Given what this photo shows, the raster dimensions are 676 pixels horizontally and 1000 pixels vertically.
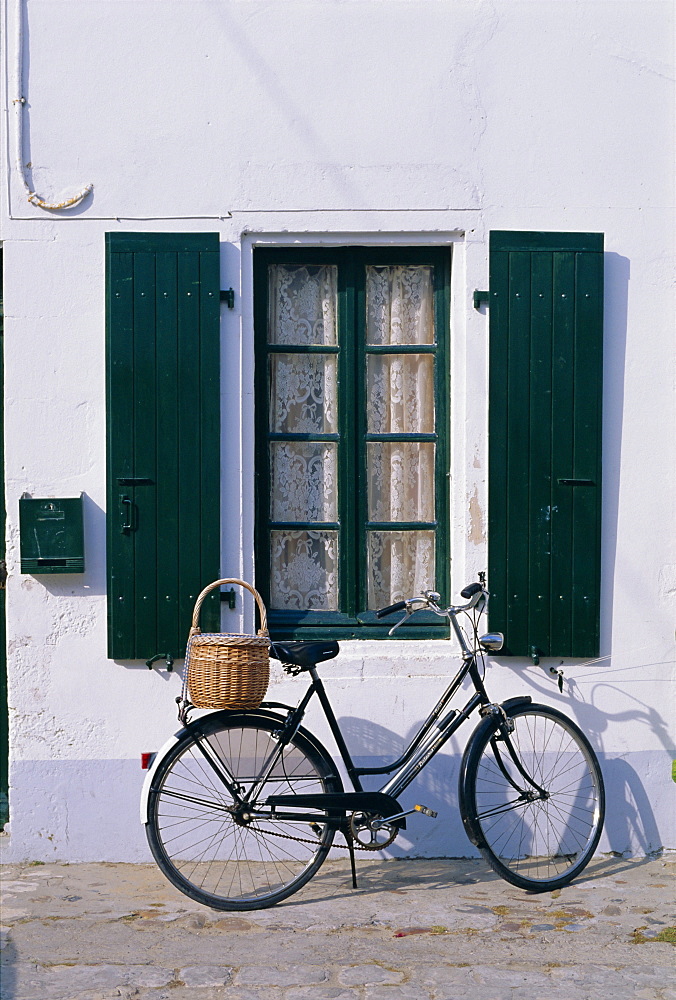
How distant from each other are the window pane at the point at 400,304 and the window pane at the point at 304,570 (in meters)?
1.00

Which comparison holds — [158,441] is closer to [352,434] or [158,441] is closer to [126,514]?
[126,514]

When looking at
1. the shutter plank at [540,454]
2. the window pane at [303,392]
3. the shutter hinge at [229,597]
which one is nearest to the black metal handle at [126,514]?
the shutter hinge at [229,597]

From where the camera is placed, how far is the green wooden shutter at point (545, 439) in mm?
4621

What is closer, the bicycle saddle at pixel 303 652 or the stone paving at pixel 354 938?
the stone paving at pixel 354 938

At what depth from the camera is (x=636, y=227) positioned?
4688 mm

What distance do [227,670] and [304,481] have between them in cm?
124

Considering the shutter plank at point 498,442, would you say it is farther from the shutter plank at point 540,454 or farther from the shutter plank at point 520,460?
the shutter plank at point 540,454

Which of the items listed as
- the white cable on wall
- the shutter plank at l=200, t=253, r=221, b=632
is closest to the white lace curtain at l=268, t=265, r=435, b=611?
the shutter plank at l=200, t=253, r=221, b=632

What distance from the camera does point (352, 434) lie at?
4816 mm

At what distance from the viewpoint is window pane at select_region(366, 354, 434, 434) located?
4848 mm

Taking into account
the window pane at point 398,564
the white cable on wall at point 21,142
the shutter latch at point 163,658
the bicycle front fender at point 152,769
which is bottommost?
the bicycle front fender at point 152,769

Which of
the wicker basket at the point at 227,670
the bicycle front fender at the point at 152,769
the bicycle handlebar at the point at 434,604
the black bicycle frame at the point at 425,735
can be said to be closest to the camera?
the wicker basket at the point at 227,670

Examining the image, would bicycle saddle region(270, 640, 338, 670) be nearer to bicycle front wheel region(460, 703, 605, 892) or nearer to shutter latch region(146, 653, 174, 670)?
shutter latch region(146, 653, 174, 670)

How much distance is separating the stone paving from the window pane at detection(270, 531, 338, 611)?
1.22 meters
